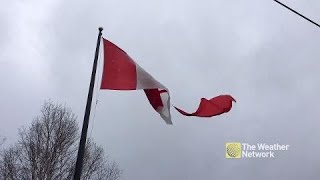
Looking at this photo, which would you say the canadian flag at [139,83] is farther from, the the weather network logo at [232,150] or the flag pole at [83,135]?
the the weather network logo at [232,150]

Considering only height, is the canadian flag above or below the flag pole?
above

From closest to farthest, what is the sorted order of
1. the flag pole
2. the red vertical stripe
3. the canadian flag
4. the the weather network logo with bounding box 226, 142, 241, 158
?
the flag pole → the red vertical stripe → the canadian flag → the the weather network logo with bounding box 226, 142, 241, 158

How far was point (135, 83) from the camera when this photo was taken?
10.2m

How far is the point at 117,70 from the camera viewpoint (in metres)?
10.1

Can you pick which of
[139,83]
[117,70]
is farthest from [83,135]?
[139,83]

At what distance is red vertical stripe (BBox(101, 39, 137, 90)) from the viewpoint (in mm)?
9802

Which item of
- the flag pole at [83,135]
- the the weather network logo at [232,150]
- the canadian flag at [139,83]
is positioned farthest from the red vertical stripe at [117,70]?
the the weather network logo at [232,150]

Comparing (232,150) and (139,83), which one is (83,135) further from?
(232,150)

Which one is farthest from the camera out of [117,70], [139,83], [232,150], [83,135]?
[232,150]

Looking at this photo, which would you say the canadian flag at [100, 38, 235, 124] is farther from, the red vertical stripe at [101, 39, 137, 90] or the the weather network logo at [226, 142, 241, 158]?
the the weather network logo at [226, 142, 241, 158]

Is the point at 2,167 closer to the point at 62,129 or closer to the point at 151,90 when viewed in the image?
the point at 62,129

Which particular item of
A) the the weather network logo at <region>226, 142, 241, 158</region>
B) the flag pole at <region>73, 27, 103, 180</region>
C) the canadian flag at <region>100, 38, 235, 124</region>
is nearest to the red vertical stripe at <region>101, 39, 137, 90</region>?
the canadian flag at <region>100, 38, 235, 124</region>

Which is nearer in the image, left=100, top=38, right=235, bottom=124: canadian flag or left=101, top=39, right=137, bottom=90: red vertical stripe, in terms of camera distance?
left=101, top=39, right=137, bottom=90: red vertical stripe

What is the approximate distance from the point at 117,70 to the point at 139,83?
1.87 feet
